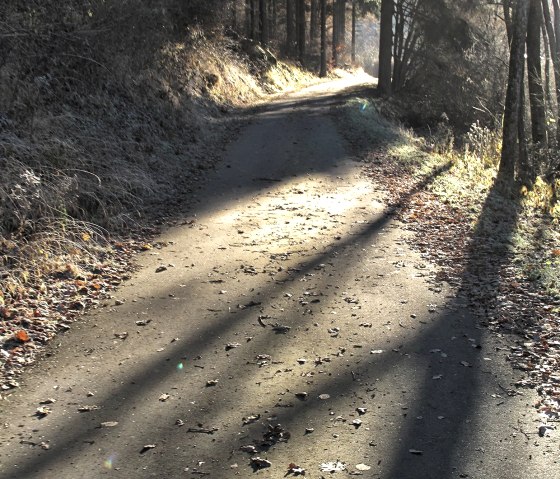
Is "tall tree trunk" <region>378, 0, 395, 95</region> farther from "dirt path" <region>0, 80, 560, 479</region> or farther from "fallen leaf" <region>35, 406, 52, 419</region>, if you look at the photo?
"fallen leaf" <region>35, 406, 52, 419</region>

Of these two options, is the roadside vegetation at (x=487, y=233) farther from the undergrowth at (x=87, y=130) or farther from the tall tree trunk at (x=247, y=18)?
the tall tree trunk at (x=247, y=18)

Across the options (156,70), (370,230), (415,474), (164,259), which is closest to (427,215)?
(370,230)

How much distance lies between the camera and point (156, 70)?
1557 cm

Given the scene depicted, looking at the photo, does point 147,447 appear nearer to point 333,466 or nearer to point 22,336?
point 333,466

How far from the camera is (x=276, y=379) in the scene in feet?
15.5

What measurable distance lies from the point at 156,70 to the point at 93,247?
958 cm

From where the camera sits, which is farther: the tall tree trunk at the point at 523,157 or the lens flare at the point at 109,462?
the tall tree trunk at the point at 523,157

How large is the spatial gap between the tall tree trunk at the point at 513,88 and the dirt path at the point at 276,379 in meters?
5.69

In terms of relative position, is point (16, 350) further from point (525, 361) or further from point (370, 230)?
point (370, 230)

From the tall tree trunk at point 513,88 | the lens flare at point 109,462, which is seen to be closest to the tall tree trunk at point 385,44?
the tall tree trunk at point 513,88

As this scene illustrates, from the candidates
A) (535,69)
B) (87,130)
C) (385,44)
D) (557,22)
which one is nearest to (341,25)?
(385,44)

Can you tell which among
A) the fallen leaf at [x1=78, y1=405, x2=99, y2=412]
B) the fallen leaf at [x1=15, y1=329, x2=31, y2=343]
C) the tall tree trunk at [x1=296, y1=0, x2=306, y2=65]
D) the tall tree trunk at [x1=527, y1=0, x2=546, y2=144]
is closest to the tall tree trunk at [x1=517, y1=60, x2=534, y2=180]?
the tall tree trunk at [x1=527, y1=0, x2=546, y2=144]

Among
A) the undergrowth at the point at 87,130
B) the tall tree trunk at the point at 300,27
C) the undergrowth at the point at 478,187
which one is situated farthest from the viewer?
the tall tree trunk at the point at 300,27

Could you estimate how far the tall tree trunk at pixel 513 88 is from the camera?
1112 centimetres
